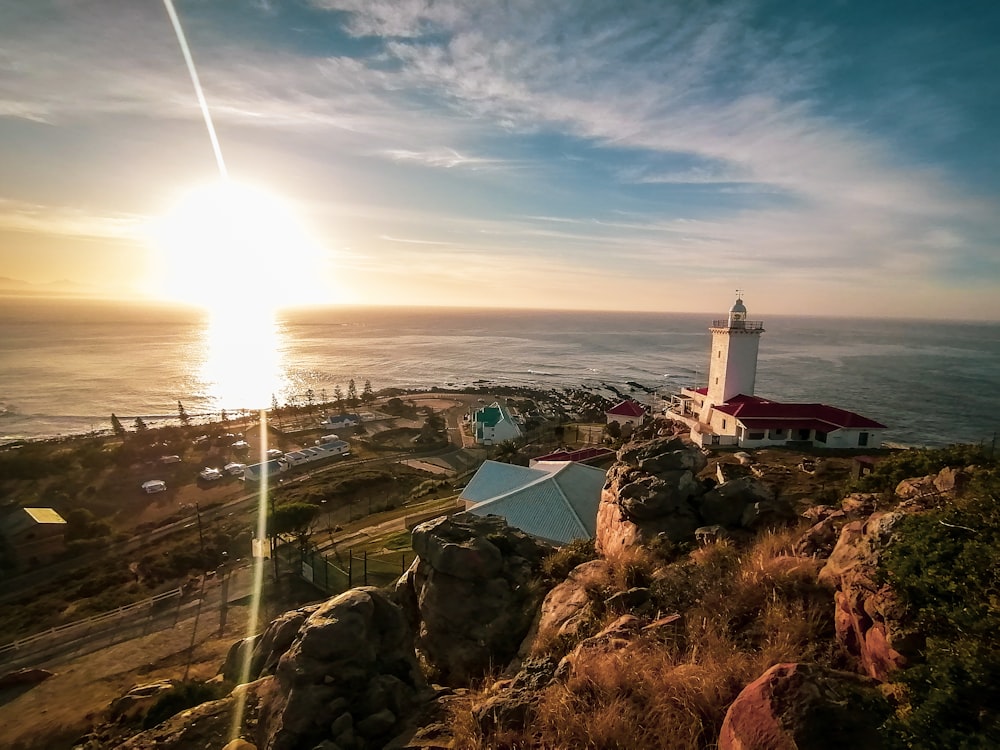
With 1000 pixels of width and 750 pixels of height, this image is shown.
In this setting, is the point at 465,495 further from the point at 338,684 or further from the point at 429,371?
the point at 429,371

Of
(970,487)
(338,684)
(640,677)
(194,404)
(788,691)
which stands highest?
(970,487)

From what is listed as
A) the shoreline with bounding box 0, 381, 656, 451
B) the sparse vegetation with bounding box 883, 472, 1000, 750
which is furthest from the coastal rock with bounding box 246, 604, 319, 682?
the shoreline with bounding box 0, 381, 656, 451

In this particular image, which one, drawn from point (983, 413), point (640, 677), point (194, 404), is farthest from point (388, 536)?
point (194, 404)

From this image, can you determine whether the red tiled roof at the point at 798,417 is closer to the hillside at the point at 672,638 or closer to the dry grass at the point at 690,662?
the hillside at the point at 672,638

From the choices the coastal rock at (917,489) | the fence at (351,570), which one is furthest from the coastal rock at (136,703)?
the coastal rock at (917,489)

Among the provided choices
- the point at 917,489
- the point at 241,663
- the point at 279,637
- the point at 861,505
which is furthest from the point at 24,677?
the point at 917,489

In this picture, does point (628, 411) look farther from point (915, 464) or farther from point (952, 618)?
point (952, 618)

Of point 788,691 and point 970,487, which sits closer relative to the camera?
point 788,691
